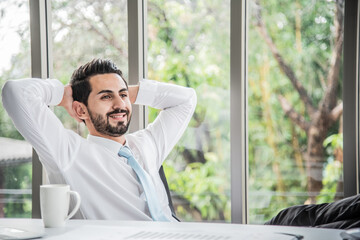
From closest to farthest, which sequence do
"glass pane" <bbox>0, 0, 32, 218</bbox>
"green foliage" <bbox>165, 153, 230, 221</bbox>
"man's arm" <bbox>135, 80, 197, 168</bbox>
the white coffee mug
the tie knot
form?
Answer: the white coffee mug, the tie knot, "man's arm" <bbox>135, 80, 197, 168</bbox>, "green foliage" <bbox>165, 153, 230, 221</bbox>, "glass pane" <bbox>0, 0, 32, 218</bbox>

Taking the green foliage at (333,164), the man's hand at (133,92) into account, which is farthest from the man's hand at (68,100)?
the green foliage at (333,164)

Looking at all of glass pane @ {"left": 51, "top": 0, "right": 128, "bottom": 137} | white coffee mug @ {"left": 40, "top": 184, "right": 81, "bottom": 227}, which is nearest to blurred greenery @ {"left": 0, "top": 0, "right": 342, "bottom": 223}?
glass pane @ {"left": 51, "top": 0, "right": 128, "bottom": 137}

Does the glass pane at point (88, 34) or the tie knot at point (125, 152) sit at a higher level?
the glass pane at point (88, 34)

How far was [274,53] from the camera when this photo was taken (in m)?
2.46

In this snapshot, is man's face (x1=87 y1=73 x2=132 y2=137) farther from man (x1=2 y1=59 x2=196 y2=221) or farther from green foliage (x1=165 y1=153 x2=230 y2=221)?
green foliage (x1=165 y1=153 x2=230 y2=221)

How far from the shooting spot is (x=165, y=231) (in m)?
1.09

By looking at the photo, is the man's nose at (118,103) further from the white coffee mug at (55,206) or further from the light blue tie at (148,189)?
the white coffee mug at (55,206)

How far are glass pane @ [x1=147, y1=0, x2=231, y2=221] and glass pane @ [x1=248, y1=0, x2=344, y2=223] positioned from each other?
146 mm

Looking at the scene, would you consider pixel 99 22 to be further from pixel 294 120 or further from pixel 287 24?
pixel 294 120

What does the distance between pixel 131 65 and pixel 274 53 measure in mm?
771

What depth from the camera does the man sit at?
174 centimetres

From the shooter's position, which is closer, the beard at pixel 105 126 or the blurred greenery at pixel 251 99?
the beard at pixel 105 126

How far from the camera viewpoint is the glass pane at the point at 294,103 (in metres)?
2.44

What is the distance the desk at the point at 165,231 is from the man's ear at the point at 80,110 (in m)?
0.76
